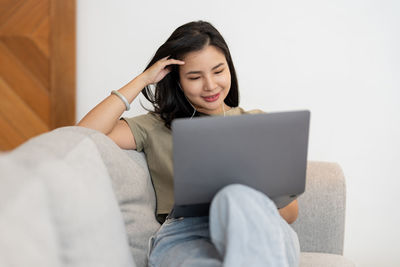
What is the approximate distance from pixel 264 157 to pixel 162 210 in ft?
1.83

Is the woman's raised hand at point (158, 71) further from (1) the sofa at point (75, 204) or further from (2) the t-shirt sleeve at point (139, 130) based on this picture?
(1) the sofa at point (75, 204)

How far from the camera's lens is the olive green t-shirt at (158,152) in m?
1.62

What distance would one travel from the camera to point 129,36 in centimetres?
239

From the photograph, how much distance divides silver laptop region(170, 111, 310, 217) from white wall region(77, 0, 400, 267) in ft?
4.01

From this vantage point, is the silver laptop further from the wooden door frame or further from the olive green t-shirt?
the wooden door frame

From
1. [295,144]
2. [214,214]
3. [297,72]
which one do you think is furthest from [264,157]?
[297,72]

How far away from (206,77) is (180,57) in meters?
0.13

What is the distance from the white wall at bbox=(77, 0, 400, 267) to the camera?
235 cm

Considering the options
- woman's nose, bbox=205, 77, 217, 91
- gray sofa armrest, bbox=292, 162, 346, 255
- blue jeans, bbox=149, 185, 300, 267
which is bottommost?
gray sofa armrest, bbox=292, 162, 346, 255

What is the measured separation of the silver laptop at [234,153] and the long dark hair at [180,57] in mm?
582

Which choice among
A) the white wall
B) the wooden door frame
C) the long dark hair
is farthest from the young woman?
the wooden door frame

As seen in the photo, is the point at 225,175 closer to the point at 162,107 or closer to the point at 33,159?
the point at 33,159

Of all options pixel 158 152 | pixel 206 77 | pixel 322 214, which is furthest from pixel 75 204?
pixel 322 214

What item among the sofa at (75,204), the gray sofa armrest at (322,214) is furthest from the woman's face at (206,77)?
the gray sofa armrest at (322,214)
